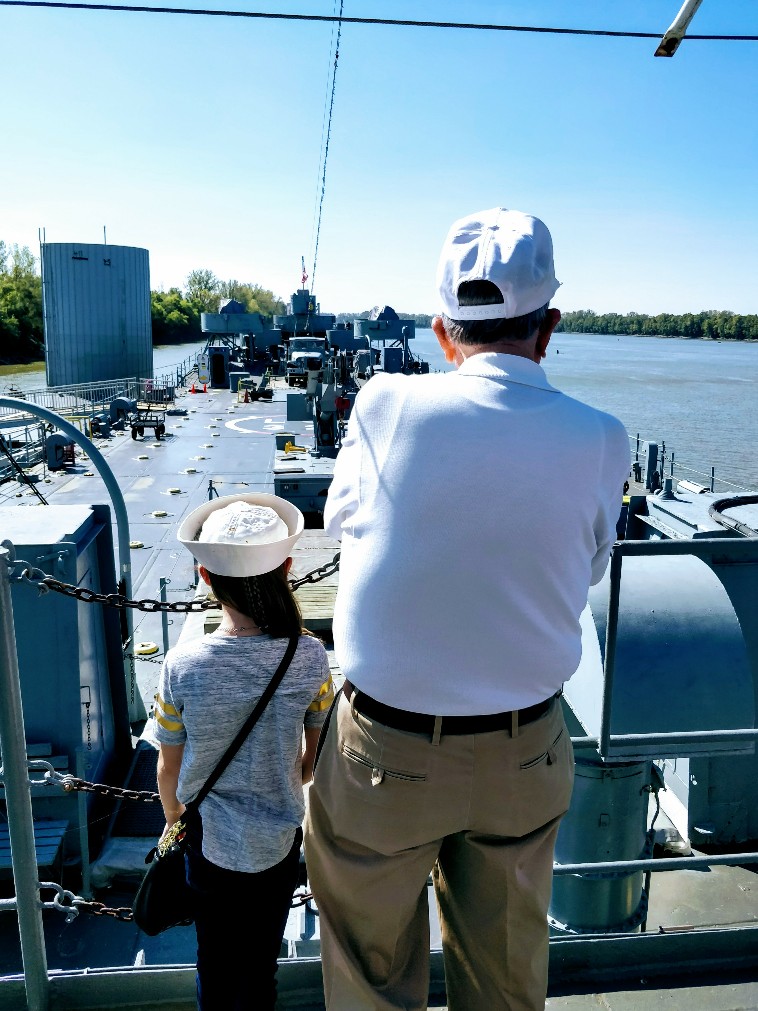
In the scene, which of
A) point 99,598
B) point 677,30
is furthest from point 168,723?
point 677,30

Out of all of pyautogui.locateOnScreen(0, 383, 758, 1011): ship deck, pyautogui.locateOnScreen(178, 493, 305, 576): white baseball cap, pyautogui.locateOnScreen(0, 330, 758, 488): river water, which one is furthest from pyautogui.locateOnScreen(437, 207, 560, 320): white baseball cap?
pyautogui.locateOnScreen(0, 330, 758, 488): river water

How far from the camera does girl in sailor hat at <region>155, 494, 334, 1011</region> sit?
63.8 inches

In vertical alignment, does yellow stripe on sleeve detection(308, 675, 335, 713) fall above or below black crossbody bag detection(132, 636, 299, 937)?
above

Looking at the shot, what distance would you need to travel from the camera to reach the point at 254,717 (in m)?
1.63

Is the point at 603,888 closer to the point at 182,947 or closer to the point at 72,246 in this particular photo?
the point at 182,947

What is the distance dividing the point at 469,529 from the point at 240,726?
2.32ft

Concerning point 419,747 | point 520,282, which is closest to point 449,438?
point 520,282

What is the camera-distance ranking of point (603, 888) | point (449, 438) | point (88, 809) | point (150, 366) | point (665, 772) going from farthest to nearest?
point (150, 366)
point (665, 772)
point (88, 809)
point (603, 888)
point (449, 438)

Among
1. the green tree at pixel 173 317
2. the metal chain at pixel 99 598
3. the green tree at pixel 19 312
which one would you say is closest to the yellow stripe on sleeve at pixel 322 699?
the metal chain at pixel 99 598

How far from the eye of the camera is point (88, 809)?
4734 mm

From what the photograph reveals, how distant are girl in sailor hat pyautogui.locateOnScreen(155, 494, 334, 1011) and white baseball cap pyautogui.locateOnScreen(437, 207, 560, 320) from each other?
0.63 meters

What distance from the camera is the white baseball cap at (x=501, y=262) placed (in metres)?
1.34

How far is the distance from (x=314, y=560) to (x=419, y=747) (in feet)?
22.1

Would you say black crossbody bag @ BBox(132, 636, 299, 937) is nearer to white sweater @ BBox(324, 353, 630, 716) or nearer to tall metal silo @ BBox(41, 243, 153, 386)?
white sweater @ BBox(324, 353, 630, 716)
